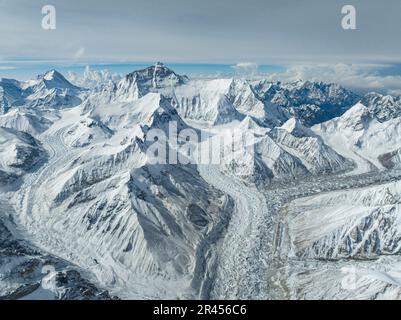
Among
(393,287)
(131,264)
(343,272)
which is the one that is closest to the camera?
(393,287)

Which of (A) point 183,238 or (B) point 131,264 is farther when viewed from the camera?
(A) point 183,238

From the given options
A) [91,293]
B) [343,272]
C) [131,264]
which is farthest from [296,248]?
[91,293]
